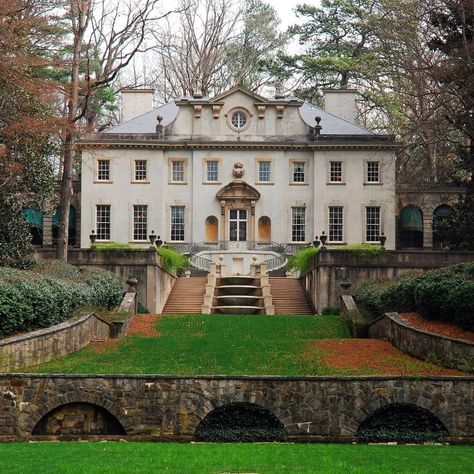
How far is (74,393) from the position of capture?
1755 centimetres

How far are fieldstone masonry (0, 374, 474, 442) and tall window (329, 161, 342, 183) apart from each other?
3276cm

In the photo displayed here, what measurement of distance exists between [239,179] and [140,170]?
5170 millimetres

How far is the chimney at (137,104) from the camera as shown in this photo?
54.6m

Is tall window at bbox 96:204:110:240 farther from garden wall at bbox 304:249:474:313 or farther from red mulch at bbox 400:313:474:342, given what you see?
red mulch at bbox 400:313:474:342

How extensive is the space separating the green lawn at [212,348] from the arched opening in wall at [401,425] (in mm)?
2952

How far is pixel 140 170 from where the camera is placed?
49750 mm

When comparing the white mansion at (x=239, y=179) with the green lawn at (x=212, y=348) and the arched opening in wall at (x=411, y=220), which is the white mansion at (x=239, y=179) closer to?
the arched opening in wall at (x=411, y=220)

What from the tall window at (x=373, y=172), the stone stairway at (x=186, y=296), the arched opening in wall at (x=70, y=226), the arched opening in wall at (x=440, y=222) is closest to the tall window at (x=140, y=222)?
the arched opening in wall at (x=70, y=226)

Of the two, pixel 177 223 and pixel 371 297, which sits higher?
pixel 177 223

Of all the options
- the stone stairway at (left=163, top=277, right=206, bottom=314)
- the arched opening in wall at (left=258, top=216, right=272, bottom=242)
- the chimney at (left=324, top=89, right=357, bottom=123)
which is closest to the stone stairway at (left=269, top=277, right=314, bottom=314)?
the stone stairway at (left=163, top=277, right=206, bottom=314)

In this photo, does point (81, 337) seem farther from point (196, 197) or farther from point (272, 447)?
point (196, 197)

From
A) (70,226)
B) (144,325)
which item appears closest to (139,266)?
(144,325)

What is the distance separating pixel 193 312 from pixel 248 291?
2.95 metres

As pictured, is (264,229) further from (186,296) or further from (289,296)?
(186,296)
